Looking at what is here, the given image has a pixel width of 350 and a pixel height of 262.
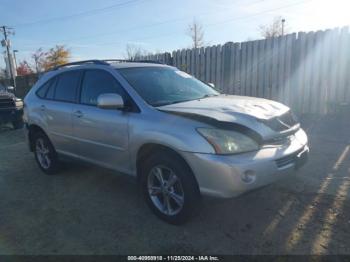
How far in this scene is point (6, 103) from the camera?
10.1 metres

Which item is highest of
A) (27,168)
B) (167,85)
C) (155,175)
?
(167,85)

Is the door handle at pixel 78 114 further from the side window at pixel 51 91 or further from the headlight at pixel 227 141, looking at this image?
the headlight at pixel 227 141

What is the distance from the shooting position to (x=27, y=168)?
18.8 ft

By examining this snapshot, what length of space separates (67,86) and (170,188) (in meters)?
2.48

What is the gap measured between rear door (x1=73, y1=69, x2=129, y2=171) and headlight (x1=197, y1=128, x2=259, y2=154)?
109 centimetres

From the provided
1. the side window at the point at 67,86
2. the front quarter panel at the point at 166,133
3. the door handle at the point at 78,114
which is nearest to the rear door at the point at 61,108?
the side window at the point at 67,86

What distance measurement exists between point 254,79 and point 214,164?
6.62m

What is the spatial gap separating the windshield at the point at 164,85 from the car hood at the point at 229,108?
0.23m

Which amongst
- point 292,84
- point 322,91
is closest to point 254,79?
point 292,84

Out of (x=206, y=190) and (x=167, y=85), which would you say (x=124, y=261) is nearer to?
(x=206, y=190)

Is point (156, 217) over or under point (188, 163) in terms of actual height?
under

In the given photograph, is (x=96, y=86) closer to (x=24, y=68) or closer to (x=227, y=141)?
(x=227, y=141)

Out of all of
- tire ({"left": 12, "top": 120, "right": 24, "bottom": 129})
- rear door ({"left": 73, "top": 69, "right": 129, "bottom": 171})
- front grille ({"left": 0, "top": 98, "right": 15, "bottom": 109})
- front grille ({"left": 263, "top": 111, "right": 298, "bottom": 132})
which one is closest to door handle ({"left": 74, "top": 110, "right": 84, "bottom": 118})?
rear door ({"left": 73, "top": 69, "right": 129, "bottom": 171})

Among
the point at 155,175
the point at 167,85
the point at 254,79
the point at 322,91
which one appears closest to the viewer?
the point at 155,175
